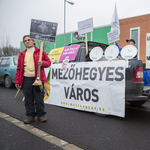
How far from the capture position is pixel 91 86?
4.35 metres

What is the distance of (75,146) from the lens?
2.64 meters

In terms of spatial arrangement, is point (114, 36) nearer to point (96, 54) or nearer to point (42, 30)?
point (96, 54)

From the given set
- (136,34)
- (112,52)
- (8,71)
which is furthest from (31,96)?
(136,34)

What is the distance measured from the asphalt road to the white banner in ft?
0.82

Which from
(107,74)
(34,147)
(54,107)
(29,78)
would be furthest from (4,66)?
(34,147)

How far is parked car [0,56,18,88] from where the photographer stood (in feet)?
28.7

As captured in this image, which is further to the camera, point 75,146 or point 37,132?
point 37,132

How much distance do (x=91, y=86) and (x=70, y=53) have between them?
1365mm

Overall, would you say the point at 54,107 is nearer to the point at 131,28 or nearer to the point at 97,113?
the point at 97,113

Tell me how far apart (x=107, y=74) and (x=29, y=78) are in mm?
1778

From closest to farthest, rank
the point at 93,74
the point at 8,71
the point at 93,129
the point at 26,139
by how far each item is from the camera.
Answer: the point at 26,139, the point at 93,129, the point at 93,74, the point at 8,71

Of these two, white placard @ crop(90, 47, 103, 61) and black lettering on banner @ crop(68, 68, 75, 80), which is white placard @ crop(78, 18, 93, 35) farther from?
black lettering on banner @ crop(68, 68, 75, 80)

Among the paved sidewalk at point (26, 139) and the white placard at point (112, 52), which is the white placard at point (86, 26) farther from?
the paved sidewalk at point (26, 139)

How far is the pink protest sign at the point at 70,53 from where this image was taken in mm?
5057
